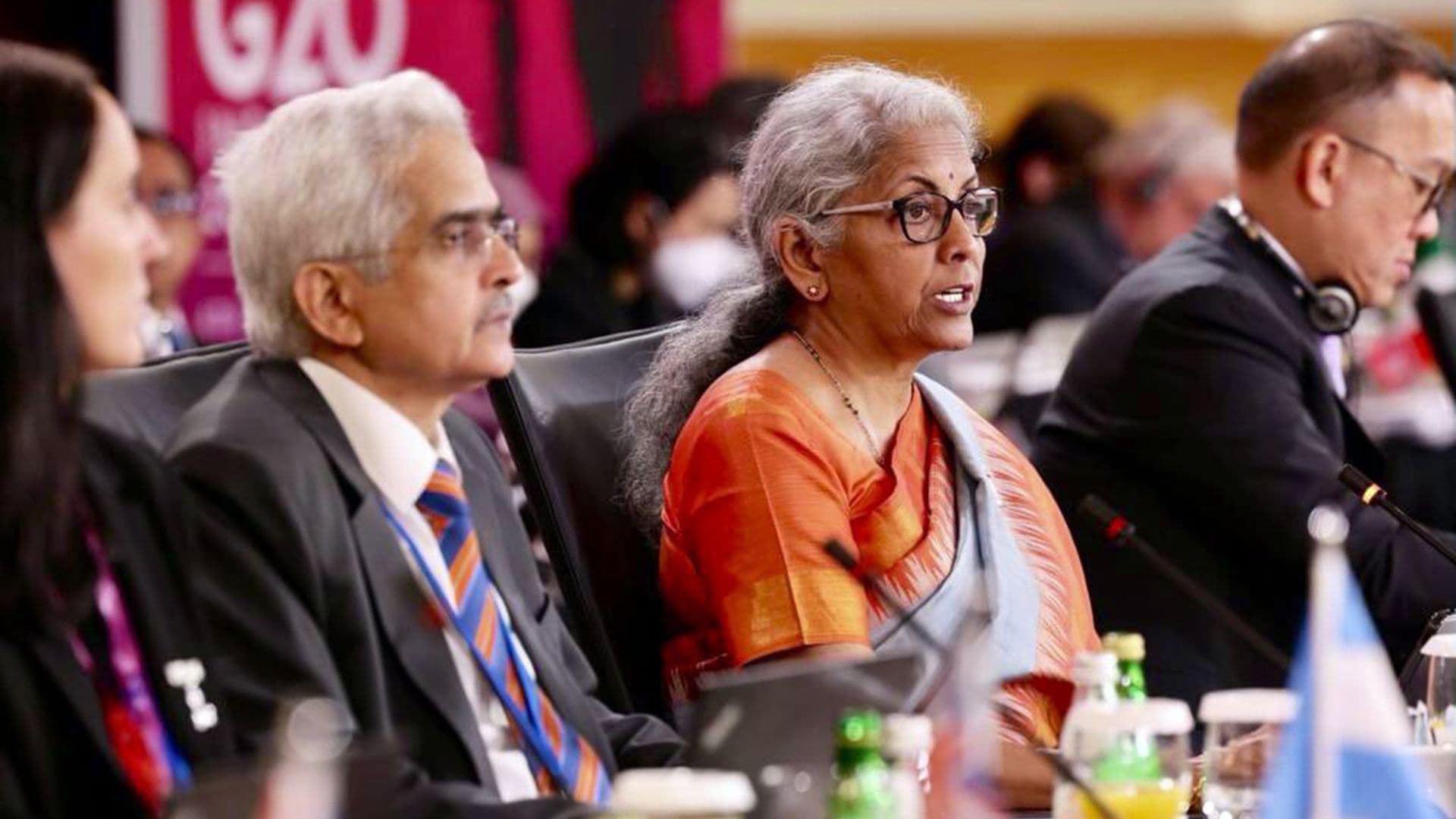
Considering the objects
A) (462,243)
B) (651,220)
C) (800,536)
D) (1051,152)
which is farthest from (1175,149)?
(462,243)

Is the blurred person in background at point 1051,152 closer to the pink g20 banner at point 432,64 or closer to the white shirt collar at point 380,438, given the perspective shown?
the pink g20 banner at point 432,64

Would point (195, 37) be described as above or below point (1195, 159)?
above

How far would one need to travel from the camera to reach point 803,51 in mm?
13016

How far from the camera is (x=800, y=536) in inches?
117

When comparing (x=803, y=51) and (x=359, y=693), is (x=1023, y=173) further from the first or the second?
(x=359, y=693)

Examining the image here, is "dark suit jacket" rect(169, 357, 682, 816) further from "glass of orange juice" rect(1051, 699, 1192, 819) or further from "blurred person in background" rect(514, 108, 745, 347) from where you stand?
"blurred person in background" rect(514, 108, 745, 347)

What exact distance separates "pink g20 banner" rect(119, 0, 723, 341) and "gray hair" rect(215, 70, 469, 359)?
124 inches

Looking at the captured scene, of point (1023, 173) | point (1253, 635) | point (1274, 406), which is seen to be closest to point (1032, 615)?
point (1253, 635)

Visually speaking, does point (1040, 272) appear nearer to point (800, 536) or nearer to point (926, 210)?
point (926, 210)

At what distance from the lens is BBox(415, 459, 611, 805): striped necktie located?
2.61 meters

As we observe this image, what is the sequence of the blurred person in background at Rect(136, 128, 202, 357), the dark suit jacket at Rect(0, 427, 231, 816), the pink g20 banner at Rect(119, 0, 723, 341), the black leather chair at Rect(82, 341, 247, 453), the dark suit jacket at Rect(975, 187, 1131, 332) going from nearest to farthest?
the dark suit jacket at Rect(0, 427, 231, 816) → the black leather chair at Rect(82, 341, 247, 453) → the blurred person in background at Rect(136, 128, 202, 357) → the pink g20 banner at Rect(119, 0, 723, 341) → the dark suit jacket at Rect(975, 187, 1131, 332)

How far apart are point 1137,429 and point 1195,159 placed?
13.3 feet

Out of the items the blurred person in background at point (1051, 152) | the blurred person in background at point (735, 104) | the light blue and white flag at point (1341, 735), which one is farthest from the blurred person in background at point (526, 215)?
the light blue and white flag at point (1341, 735)

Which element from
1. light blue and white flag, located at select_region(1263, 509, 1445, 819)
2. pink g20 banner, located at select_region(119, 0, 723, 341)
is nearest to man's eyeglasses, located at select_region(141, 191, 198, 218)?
pink g20 banner, located at select_region(119, 0, 723, 341)
